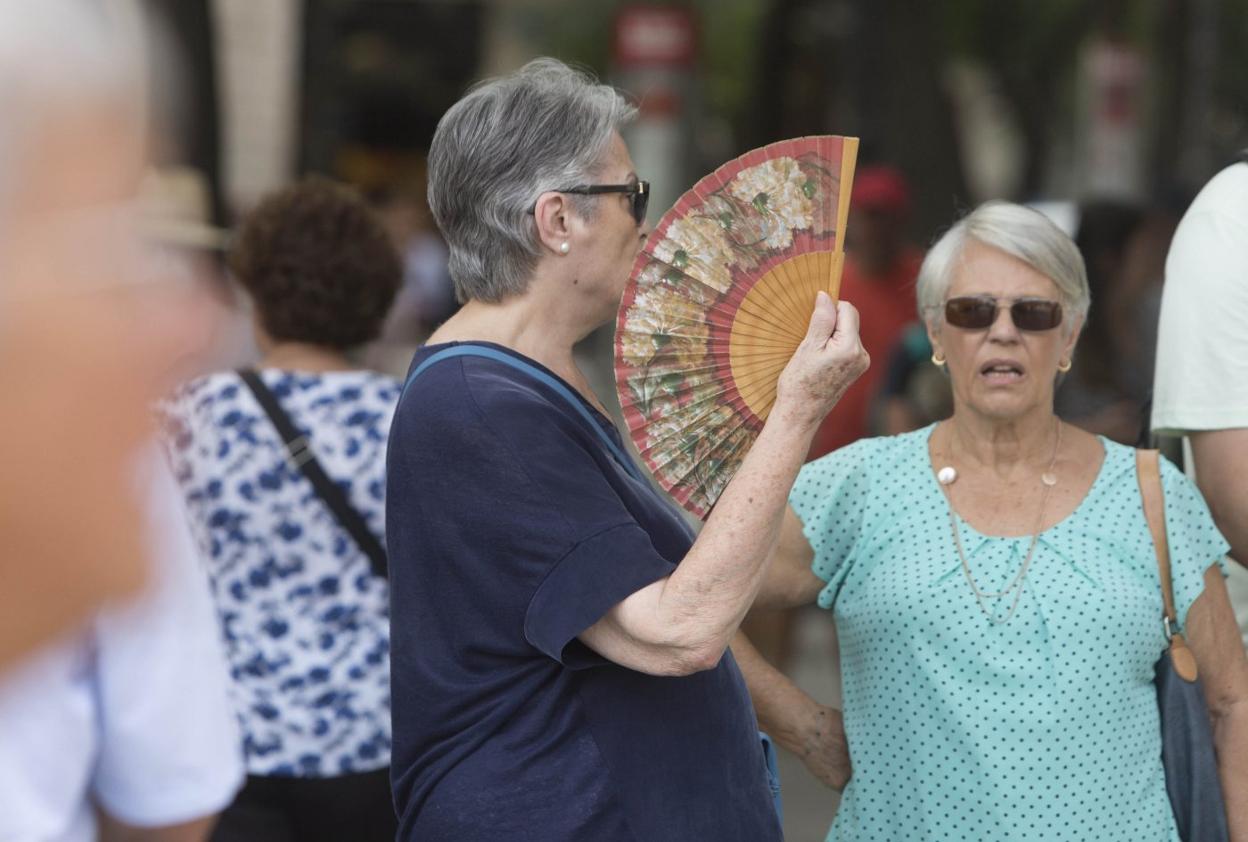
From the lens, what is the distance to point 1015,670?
279cm

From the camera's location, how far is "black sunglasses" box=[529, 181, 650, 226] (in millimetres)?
2445

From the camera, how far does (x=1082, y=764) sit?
9.14ft

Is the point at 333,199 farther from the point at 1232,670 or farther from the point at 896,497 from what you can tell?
the point at 1232,670

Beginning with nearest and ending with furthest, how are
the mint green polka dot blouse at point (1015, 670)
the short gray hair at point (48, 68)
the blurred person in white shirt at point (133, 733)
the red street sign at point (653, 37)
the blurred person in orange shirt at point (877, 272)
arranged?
the short gray hair at point (48, 68) < the blurred person in white shirt at point (133, 733) < the mint green polka dot blouse at point (1015, 670) < the blurred person in orange shirt at point (877, 272) < the red street sign at point (653, 37)

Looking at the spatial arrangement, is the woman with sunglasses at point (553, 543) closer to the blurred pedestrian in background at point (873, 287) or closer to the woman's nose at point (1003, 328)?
the woman's nose at point (1003, 328)

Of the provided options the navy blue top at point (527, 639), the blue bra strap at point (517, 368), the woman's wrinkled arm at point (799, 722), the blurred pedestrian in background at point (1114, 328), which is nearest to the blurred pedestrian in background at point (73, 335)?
the navy blue top at point (527, 639)

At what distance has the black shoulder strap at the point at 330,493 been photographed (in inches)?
138

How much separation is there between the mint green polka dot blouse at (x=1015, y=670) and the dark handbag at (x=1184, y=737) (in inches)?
0.8

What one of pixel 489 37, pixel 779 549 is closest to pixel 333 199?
pixel 779 549

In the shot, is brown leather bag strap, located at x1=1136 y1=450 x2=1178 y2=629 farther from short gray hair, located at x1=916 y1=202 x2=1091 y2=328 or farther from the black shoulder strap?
the black shoulder strap

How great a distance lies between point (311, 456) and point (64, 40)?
260cm

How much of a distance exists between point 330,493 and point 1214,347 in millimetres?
1771

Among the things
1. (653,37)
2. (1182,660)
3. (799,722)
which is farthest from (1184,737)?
(653,37)

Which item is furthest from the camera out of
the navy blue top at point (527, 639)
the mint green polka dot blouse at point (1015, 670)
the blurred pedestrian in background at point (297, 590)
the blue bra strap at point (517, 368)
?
the blurred pedestrian in background at point (297, 590)
